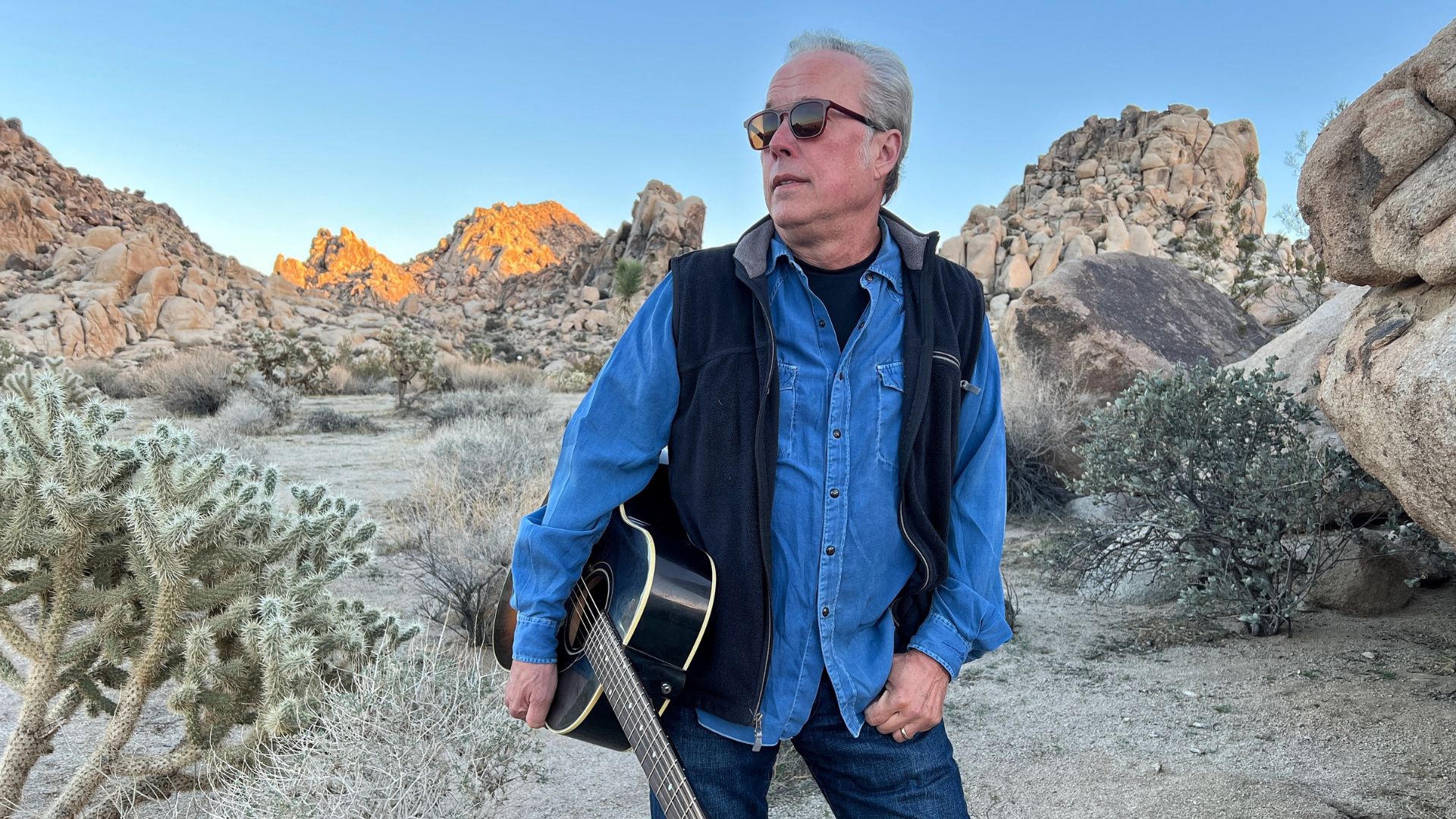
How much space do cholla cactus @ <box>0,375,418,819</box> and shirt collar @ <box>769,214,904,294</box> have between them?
1.94m

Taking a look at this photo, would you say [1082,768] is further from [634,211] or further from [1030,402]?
[634,211]

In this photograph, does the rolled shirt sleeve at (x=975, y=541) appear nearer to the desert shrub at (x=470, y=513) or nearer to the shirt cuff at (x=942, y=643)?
the shirt cuff at (x=942, y=643)

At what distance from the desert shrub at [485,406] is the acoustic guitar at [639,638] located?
961cm

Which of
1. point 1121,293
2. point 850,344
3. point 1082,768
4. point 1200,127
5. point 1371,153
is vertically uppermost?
point 1200,127

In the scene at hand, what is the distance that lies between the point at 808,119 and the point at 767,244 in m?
0.24

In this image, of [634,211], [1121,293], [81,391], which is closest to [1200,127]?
[634,211]


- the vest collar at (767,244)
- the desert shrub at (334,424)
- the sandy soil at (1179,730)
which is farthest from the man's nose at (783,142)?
the desert shrub at (334,424)

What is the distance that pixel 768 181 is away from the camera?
174 cm

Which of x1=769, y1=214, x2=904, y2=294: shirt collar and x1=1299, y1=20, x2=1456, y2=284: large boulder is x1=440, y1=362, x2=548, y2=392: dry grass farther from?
x1=769, y1=214, x2=904, y2=294: shirt collar

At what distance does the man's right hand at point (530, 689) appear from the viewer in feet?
5.59

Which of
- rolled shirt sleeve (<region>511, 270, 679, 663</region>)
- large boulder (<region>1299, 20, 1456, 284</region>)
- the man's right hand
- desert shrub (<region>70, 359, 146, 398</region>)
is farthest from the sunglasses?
desert shrub (<region>70, 359, 146, 398</region>)

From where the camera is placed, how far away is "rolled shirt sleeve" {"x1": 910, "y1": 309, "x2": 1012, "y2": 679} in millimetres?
1677

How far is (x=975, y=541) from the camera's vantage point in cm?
172

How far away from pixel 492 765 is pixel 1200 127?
64494 mm
